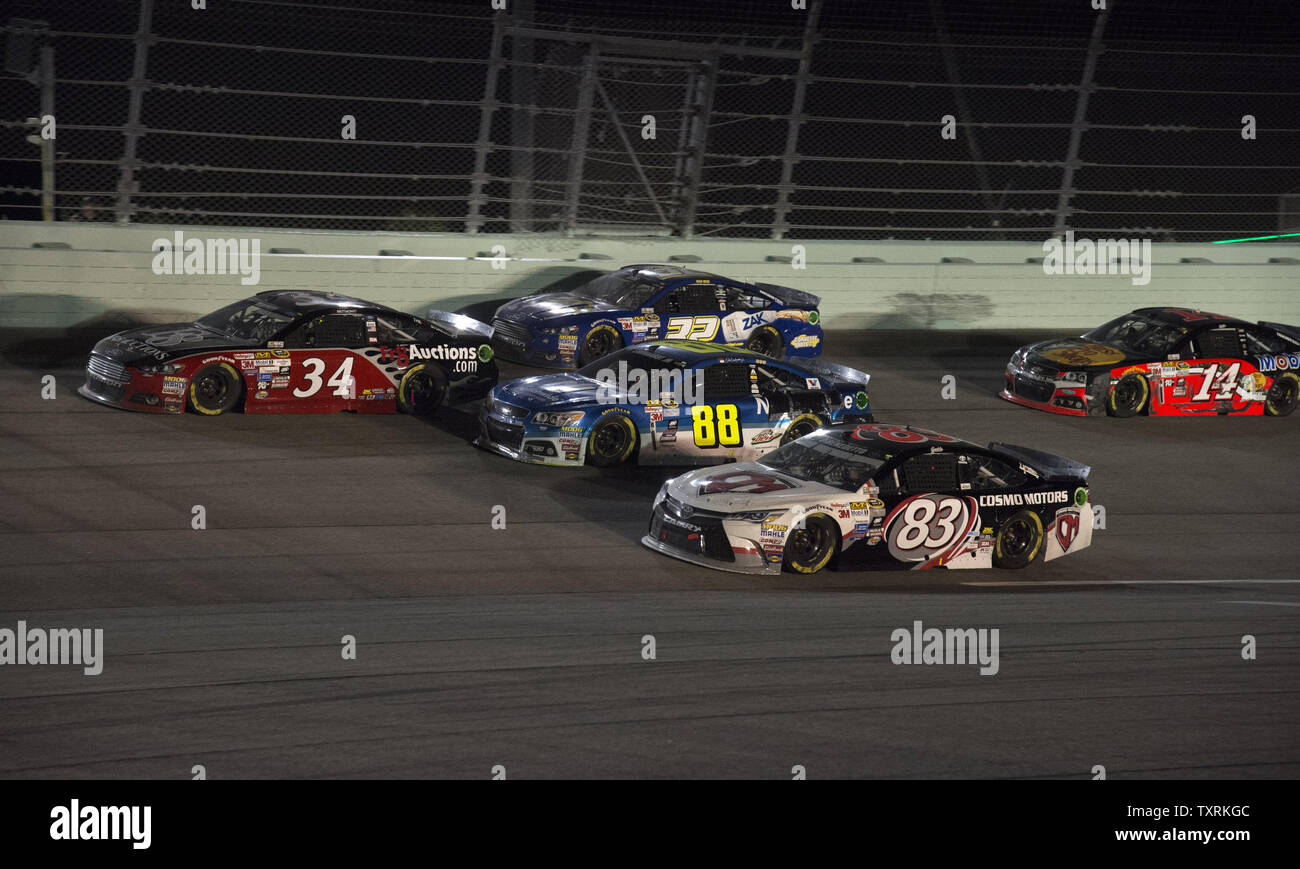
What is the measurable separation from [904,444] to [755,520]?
1.43 m

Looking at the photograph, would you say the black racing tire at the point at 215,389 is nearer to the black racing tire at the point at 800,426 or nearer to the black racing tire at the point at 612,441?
the black racing tire at the point at 612,441

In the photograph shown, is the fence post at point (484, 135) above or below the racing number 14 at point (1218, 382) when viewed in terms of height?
above

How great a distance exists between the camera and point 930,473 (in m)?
11.0

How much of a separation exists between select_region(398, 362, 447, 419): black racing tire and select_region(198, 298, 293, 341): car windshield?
50.4 inches

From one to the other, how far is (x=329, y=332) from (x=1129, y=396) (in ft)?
28.4

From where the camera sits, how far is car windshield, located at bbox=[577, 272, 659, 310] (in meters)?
16.8

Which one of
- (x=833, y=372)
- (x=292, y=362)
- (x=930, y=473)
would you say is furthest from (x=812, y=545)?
(x=292, y=362)

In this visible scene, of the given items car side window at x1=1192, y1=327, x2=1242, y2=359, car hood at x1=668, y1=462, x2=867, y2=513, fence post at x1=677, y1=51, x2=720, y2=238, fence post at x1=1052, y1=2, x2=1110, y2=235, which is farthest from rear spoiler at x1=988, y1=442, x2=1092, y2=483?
fence post at x1=1052, y1=2, x2=1110, y2=235

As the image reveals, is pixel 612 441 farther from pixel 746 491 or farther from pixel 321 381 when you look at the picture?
pixel 321 381

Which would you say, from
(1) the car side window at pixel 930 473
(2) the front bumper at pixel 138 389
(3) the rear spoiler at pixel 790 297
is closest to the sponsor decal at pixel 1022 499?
(1) the car side window at pixel 930 473

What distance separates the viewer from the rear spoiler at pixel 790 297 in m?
17.6

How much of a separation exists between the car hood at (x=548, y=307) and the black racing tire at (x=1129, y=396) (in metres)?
5.52

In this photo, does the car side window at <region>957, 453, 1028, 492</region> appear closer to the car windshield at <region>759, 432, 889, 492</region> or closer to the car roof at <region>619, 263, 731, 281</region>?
the car windshield at <region>759, 432, 889, 492</region>
